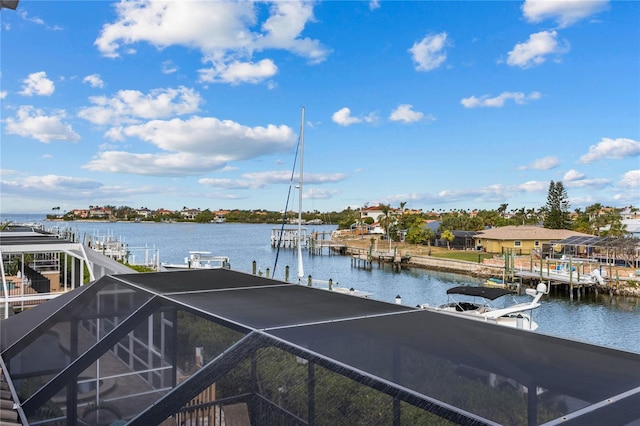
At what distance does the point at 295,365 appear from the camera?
2.52 metres

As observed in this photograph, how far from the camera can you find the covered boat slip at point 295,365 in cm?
199

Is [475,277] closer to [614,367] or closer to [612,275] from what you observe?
[612,275]

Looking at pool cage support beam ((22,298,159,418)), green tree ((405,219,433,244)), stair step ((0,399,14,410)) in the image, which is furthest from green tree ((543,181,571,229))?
stair step ((0,399,14,410))

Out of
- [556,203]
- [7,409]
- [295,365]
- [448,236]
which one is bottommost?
[448,236]

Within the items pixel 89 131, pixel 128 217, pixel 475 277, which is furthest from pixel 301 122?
pixel 128 217

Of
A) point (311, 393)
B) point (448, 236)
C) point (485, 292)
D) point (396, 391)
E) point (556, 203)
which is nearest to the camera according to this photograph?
point (396, 391)

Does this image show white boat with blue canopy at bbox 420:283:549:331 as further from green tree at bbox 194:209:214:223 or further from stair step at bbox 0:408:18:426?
green tree at bbox 194:209:214:223

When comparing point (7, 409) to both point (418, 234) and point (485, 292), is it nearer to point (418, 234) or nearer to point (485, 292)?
→ point (485, 292)

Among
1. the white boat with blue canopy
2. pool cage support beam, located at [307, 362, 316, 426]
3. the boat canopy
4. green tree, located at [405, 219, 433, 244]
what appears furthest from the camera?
green tree, located at [405, 219, 433, 244]

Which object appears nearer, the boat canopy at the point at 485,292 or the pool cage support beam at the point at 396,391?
the pool cage support beam at the point at 396,391

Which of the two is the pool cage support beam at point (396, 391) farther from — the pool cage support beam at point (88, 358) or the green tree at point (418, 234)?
the green tree at point (418, 234)

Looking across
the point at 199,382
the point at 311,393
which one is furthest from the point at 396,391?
the point at 199,382

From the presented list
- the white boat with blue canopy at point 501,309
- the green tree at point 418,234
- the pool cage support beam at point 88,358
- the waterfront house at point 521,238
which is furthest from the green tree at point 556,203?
the pool cage support beam at point 88,358

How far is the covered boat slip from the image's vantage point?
199 cm
